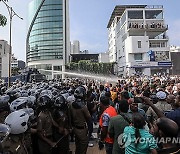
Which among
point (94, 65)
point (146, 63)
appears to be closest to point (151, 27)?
point (146, 63)

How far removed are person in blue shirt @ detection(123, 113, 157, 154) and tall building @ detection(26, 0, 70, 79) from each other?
96.2 m

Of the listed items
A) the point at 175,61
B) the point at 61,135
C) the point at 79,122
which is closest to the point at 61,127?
the point at 61,135

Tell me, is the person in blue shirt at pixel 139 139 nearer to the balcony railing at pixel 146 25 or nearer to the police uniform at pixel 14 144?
the police uniform at pixel 14 144

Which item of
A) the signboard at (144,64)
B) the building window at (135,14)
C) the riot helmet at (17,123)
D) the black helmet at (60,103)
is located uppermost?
the building window at (135,14)

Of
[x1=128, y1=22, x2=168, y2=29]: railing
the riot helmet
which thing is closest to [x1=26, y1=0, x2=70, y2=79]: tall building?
[x1=128, y1=22, x2=168, y2=29]: railing

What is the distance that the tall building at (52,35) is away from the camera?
3947 inches

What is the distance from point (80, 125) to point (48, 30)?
10016 centimetres

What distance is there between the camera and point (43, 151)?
4133mm

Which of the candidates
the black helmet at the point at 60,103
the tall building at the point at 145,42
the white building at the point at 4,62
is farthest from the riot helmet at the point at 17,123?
the white building at the point at 4,62

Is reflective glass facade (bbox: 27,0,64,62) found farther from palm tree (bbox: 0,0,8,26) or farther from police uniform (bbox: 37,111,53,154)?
police uniform (bbox: 37,111,53,154)

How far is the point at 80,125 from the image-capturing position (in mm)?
5012

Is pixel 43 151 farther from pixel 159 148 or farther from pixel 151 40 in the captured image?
pixel 151 40

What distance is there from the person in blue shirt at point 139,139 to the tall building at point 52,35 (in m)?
96.2

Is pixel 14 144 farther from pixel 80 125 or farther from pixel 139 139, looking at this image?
pixel 80 125
